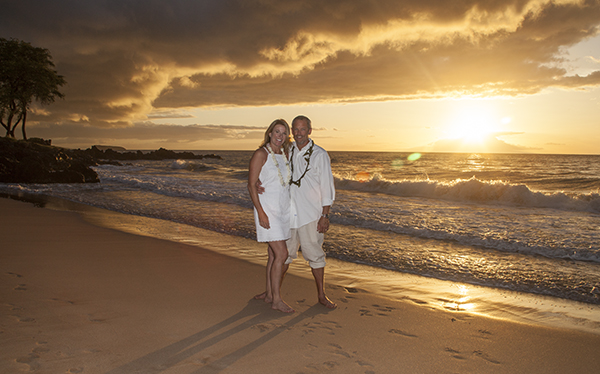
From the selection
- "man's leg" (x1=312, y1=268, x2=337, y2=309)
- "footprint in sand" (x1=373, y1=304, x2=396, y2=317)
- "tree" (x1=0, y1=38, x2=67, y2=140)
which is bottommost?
"footprint in sand" (x1=373, y1=304, x2=396, y2=317)

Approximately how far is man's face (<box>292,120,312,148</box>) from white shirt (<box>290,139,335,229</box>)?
0.19ft

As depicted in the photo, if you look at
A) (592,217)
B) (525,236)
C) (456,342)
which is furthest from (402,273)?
(592,217)

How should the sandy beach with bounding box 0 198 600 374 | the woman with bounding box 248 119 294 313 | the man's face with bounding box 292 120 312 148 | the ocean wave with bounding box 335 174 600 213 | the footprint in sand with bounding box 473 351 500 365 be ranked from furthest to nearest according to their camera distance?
the ocean wave with bounding box 335 174 600 213 < the man's face with bounding box 292 120 312 148 < the woman with bounding box 248 119 294 313 < the footprint in sand with bounding box 473 351 500 365 < the sandy beach with bounding box 0 198 600 374

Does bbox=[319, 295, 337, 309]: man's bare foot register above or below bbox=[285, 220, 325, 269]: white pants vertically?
below

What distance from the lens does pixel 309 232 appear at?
409 cm

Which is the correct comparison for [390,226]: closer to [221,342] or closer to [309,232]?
[309,232]

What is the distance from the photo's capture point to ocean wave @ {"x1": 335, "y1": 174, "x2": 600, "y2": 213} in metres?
13.8

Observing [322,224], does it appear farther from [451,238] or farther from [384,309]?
[451,238]

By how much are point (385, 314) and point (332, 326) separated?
74cm

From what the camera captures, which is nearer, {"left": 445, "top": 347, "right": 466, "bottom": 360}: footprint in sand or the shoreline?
{"left": 445, "top": 347, "right": 466, "bottom": 360}: footprint in sand

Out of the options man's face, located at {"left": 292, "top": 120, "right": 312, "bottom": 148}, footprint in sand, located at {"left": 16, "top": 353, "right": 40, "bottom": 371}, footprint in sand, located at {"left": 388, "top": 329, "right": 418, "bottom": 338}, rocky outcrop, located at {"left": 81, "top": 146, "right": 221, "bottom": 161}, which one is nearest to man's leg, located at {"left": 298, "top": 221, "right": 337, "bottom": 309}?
footprint in sand, located at {"left": 388, "top": 329, "right": 418, "bottom": 338}

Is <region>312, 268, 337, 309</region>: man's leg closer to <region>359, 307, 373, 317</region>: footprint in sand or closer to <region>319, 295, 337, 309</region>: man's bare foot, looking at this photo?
<region>319, 295, 337, 309</region>: man's bare foot

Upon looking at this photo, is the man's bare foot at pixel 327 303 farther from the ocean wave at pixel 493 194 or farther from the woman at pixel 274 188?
the ocean wave at pixel 493 194

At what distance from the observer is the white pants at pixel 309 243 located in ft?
13.4
